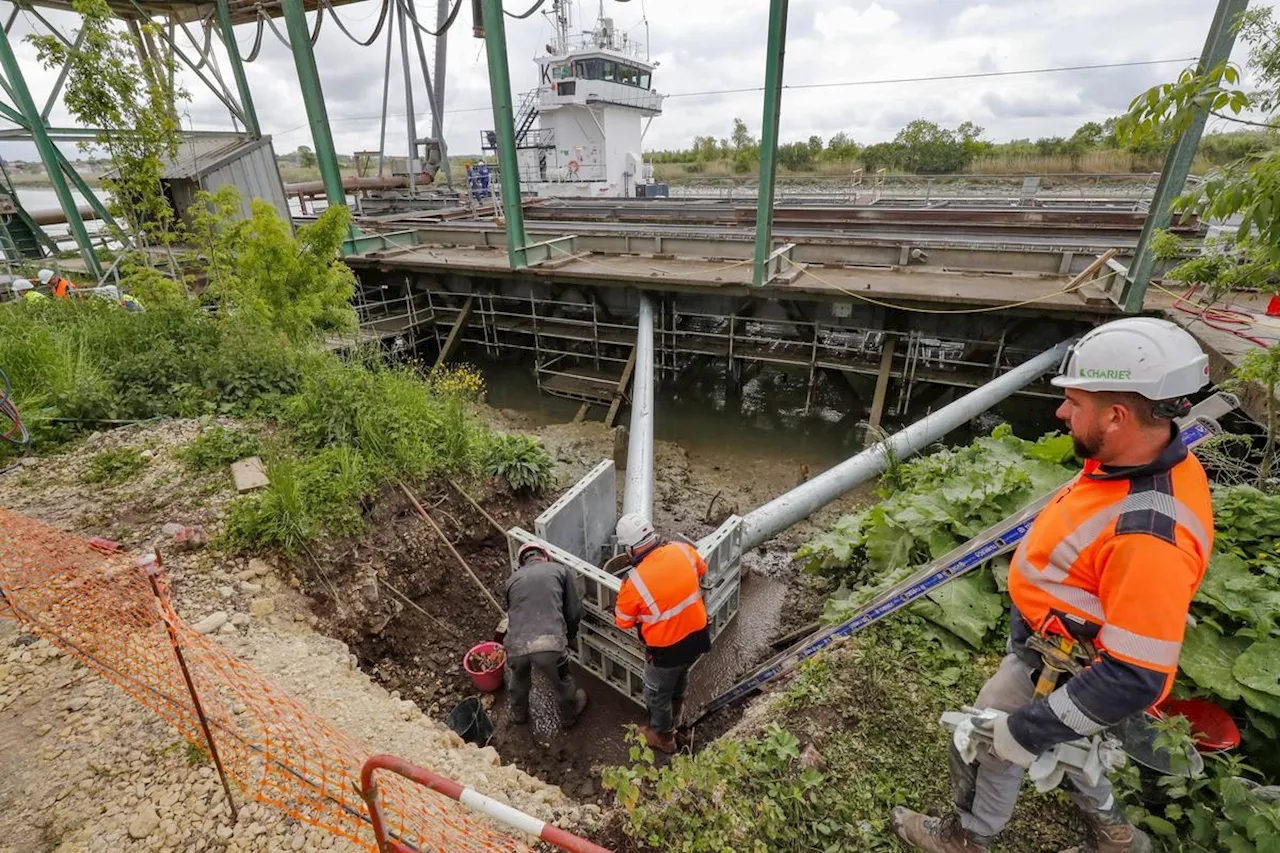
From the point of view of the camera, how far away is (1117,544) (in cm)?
153

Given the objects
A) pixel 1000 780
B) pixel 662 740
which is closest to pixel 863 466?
pixel 662 740

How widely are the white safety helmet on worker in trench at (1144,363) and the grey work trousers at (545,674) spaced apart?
3.40 metres

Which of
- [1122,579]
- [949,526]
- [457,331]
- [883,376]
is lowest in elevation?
[883,376]

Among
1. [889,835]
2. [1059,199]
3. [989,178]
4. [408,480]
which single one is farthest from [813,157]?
[889,835]

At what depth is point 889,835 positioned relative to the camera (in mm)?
2455

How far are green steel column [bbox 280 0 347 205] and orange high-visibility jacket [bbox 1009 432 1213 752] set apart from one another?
10.5 meters

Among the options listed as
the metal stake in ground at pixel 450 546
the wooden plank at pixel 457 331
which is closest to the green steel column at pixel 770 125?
the metal stake in ground at pixel 450 546

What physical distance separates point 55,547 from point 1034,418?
1208 cm

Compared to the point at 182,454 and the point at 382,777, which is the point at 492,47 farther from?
the point at 382,777

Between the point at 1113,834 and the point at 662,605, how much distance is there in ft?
7.17

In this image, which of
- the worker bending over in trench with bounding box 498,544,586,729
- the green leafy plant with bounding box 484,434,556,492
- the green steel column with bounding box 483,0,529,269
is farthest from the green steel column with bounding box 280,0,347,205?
the worker bending over in trench with bounding box 498,544,586,729

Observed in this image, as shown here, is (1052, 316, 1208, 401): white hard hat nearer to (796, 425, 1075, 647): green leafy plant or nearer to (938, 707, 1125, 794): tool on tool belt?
(938, 707, 1125, 794): tool on tool belt

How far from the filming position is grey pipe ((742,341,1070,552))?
4637 millimetres

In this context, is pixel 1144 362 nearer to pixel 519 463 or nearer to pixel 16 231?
pixel 519 463
